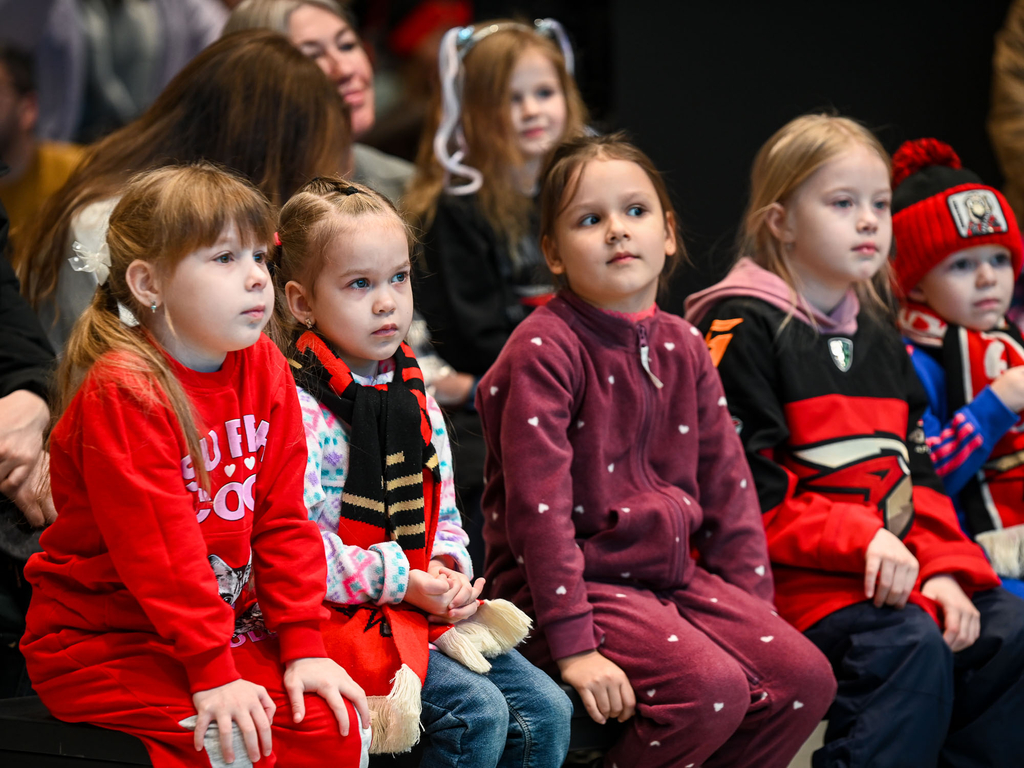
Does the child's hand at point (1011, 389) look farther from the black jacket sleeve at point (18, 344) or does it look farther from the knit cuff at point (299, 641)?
the black jacket sleeve at point (18, 344)

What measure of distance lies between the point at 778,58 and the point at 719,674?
6.77ft

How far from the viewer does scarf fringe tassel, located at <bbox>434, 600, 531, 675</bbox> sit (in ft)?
5.29

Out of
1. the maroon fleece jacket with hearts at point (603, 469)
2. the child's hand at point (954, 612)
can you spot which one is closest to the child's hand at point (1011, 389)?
the child's hand at point (954, 612)

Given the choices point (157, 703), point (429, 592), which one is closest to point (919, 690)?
point (429, 592)

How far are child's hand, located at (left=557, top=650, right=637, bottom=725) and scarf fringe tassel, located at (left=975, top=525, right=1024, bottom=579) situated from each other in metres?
0.90

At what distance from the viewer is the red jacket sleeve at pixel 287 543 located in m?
1.45

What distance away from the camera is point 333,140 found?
217 centimetres

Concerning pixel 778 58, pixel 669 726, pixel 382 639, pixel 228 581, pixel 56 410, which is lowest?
pixel 669 726

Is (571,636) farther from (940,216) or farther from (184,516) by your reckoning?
(940,216)

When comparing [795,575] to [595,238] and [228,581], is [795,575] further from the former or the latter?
[228,581]

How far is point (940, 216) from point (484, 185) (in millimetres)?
1023

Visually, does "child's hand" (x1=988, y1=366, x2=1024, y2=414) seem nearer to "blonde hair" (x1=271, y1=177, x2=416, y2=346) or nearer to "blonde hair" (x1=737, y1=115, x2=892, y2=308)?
"blonde hair" (x1=737, y1=115, x2=892, y2=308)

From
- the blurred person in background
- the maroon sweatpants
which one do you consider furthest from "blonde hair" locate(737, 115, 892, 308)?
the blurred person in background

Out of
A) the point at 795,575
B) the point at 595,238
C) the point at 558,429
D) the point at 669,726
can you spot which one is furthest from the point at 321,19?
the point at 669,726
